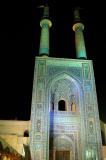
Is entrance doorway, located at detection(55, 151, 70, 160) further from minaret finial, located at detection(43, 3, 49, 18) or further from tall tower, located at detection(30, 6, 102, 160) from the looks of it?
minaret finial, located at detection(43, 3, 49, 18)

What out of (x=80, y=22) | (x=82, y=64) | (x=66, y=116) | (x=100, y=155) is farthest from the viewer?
(x=80, y=22)

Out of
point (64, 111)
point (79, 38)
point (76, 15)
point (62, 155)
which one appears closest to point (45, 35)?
point (79, 38)

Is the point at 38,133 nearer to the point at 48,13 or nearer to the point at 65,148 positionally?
the point at 65,148

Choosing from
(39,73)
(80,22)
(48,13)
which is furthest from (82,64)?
(48,13)

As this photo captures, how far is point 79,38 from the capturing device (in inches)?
765

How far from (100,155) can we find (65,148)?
220 centimetres

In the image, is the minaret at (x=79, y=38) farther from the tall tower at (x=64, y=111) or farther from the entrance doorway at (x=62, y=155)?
the entrance doorway at (x=62, y=155)

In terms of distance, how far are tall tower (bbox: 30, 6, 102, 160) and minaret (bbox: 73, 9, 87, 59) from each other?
0.28ft

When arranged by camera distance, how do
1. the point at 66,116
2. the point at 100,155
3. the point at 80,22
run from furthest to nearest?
the point at 80,22
the point at 66,116
the point at 100,155

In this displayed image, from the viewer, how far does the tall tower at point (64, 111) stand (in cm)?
1475

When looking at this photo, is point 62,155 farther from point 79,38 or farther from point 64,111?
point 79,38

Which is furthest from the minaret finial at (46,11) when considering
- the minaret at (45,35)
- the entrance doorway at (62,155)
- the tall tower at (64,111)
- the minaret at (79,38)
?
the entrance doorway at (62,155)

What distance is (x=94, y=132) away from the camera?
50.1ft

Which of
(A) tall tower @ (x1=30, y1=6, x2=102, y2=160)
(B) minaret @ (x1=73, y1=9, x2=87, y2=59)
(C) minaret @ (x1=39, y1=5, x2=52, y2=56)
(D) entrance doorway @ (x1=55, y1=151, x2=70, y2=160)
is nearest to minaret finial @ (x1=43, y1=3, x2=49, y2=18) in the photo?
(C) minaret @ (x1=39, y1=5, x2=52, y2=56)
